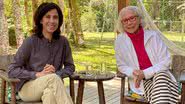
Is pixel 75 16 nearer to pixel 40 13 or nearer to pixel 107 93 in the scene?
pixel 107 93

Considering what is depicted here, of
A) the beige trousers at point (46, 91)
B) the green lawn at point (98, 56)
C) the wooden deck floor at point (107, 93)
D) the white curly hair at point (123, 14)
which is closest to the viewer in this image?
the beige trousers at point (46, 91)

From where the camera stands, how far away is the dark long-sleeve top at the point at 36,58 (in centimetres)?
305

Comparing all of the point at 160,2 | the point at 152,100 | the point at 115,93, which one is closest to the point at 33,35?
the point at 152,100

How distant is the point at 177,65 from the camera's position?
11.7 feet

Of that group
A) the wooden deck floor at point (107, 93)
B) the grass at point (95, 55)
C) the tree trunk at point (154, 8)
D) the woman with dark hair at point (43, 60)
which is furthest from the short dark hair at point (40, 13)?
the tree trunk at point (154, 8)

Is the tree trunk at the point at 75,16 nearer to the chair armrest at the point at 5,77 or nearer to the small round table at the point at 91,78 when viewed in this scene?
the small round table at the point at 91,78

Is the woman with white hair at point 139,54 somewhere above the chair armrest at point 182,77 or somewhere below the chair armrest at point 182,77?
above

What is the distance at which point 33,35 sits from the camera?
3.20 meters

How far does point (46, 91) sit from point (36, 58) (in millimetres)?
382

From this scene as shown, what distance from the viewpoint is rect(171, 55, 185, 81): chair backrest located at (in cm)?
353

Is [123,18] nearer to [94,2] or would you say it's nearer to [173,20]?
[173,20]

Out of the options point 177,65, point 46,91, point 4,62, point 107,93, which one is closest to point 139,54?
point 177,65

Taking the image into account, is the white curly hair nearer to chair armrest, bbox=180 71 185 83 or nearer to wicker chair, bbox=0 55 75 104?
chair armrest, bbox=180 71 185 83

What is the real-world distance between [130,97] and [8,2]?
10.2m
